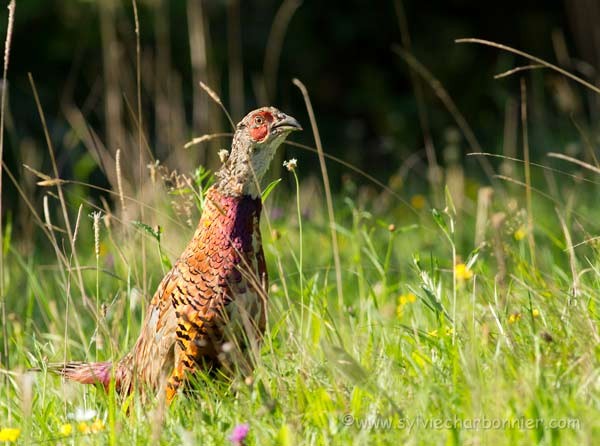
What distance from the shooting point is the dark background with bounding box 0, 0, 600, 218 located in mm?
6633

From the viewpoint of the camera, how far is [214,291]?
283cm

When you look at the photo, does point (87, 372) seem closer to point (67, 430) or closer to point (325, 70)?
point (67, 430)

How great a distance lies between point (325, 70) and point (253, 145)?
5459mm

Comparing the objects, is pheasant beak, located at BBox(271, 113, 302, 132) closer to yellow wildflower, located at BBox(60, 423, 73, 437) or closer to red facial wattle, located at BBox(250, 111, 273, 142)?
red facial wattle, located at BBox(250, 111, 273, 142)

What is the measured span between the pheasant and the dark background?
9.91 feet

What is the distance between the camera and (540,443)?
2.13 m

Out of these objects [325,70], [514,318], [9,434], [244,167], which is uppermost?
[244,167]

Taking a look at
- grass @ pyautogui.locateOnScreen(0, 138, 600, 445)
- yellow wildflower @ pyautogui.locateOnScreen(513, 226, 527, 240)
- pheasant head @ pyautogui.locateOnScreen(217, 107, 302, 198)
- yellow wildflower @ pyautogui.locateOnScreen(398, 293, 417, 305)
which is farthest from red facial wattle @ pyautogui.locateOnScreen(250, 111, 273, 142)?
yellow wildflower @ pyautogui.locateOnScreen(513, 226, 527, 240)

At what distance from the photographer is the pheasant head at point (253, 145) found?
9.75 feet

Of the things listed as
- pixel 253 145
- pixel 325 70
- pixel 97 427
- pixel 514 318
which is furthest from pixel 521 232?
pixel 325 70

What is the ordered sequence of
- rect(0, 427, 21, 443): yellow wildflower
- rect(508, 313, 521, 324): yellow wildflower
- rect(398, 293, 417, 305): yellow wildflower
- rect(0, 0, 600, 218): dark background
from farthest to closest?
rect(0, 0, 600, 218): dark background < rect(398, 293, 417, 305): yellow wildflower < rect(508, 313, 521, 324): yellow wildflower < rect(0, 427, 21, 443): yellow wildflower

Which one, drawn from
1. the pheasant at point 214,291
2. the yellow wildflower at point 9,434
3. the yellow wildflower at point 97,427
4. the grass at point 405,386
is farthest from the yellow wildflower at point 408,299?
the yellow wildflower at point 9,434

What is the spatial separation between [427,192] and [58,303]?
100 inches

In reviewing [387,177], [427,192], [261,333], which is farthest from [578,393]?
[387,177]
